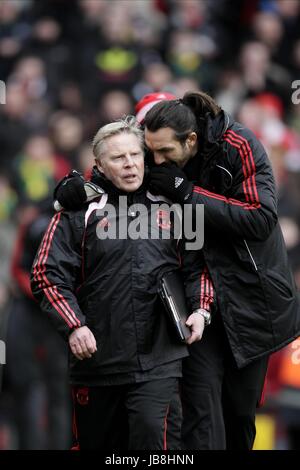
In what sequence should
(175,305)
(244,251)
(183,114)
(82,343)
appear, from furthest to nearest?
(244,251), (183,114), (175,305), (82,343)

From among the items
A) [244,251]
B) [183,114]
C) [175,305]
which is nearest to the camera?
[175,305]

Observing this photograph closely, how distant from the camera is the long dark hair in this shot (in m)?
6.06

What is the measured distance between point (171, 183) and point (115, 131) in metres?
0.40

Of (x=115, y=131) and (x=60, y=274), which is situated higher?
(x=115, y=131)

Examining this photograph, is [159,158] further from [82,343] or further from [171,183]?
[82,343]

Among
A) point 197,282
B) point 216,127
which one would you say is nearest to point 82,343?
point 197,282

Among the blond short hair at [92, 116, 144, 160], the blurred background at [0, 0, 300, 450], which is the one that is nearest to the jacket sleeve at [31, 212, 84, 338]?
the blond short hair at [92, 116, 144, 160]

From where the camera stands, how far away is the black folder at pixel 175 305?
595 cm

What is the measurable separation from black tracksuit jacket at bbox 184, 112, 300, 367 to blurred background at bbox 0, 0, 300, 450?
3325 mm

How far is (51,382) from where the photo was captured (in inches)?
368

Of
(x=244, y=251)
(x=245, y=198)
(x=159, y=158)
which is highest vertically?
(x=159, y=158)

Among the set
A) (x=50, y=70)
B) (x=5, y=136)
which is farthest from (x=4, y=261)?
(x=50, y=70)

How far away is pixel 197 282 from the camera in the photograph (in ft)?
20.5

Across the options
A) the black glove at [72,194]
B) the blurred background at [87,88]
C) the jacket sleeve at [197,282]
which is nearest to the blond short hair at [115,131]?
the black glove at [72,194]
